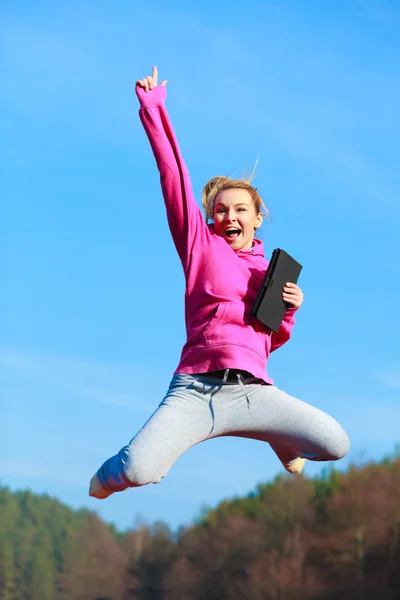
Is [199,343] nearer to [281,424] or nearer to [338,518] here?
[281,424]

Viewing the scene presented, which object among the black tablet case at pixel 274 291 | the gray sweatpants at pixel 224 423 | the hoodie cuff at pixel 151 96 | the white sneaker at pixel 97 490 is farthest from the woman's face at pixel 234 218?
the white sneaker at pixel 97 490

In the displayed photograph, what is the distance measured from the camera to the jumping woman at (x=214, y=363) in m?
3.52

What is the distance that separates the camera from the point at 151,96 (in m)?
3.80

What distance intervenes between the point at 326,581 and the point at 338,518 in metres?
1.10

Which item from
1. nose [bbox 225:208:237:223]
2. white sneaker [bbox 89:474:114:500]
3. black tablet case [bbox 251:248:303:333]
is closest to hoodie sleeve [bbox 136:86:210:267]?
nose [bbox 225:208:237:223]

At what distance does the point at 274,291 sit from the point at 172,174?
2.20ft

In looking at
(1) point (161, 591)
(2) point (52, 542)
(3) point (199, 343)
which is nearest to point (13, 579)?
(2) point (52, 542)

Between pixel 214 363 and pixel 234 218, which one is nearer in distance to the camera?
pixel 214 363

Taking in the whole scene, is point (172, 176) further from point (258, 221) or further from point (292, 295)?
point (292, 295)

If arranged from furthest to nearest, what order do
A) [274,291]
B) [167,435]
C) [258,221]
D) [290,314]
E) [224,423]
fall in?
[258,221]
[290,314]
[274,291]
[224,423]
[167,435]

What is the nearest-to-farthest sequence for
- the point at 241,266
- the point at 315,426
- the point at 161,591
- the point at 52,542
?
the point at 315,426, the point at 241,266, the point at 52,542, the point at 161,591

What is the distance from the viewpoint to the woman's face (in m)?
3.97

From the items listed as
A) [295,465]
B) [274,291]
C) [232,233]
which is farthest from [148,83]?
[295,465]

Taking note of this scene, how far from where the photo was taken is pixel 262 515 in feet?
48.7
